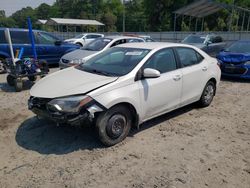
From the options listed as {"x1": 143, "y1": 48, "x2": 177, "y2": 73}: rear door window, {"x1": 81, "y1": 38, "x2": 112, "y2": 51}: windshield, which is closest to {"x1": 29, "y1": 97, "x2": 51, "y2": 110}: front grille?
{"x1": 143, "y1": 48, "x2": 177, "y2": 73}: rear door window

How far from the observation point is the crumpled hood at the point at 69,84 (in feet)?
11.8

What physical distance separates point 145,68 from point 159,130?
3.99ft

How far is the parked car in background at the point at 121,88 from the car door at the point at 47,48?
6.08 metres

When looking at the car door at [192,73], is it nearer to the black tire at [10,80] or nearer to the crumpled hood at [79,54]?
the crumpled hood at [79,54]

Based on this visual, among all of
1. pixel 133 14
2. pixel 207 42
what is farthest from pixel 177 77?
pixel 133 14

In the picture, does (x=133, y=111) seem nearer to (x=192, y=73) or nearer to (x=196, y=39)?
(x=192, y=73)

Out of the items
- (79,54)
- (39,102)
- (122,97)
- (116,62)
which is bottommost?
(39,102)

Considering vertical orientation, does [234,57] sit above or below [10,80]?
above

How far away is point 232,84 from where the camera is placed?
835 centimetres

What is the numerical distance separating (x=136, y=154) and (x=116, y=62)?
1758 mm

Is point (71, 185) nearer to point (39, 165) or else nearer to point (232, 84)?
point (39, 165)

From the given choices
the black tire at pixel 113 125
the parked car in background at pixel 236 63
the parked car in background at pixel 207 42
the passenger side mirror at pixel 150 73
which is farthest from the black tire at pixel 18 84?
the parked car in background at pixel 207 42

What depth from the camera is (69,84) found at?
3.85m

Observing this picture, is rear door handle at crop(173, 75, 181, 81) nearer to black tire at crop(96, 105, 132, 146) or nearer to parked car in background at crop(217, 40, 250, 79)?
black tire at crop(96, 105, 132, 146)
